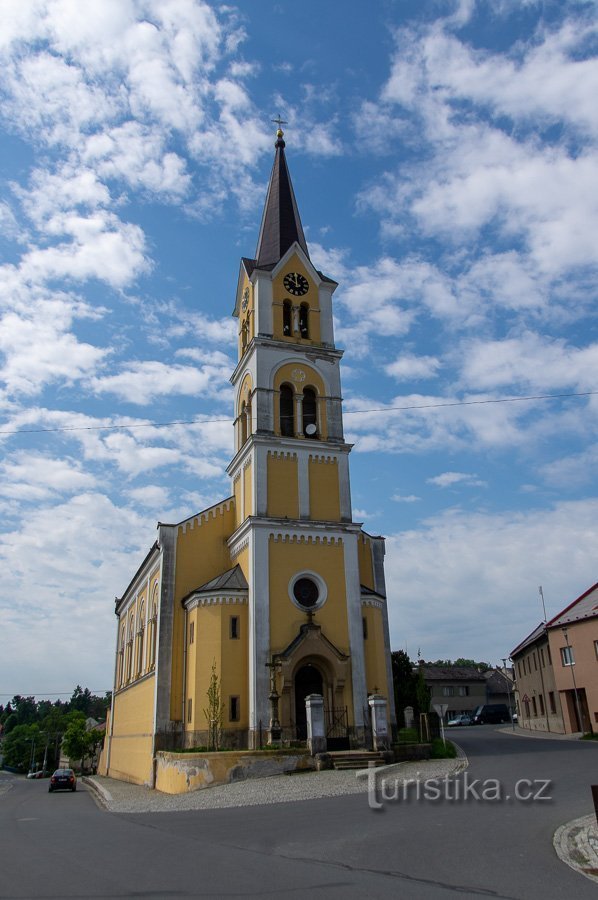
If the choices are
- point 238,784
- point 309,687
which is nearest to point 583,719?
point 309,687

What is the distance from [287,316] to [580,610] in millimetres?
24606

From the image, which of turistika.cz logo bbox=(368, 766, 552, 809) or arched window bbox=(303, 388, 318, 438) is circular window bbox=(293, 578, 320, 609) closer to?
arched window bbox=(303, 388, 318, 438)

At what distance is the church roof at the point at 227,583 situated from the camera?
29312mm

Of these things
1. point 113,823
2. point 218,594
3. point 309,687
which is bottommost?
point 113,823

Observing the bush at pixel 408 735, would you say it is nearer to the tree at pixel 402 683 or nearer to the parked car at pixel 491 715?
the tree at pixel 402 683

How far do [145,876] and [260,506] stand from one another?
69.3 ft

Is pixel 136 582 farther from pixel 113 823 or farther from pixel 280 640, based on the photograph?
pixel 113 823

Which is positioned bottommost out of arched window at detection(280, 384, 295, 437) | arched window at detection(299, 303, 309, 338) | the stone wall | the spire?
the stone wall

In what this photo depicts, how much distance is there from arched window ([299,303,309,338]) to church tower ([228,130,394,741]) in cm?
6

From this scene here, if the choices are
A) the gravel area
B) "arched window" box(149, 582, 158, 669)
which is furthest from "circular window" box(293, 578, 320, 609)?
the gravel area

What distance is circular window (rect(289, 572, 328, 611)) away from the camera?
2981 centimetres

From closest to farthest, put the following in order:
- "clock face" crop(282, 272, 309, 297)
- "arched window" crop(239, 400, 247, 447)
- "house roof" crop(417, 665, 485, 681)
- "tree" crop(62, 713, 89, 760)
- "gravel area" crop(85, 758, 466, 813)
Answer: "gravel area" crop(85, 758, 466, 813) → "arched window" crop(239, 400, 247, 447) → "clock face" crop(282, 272, 309, 297) → "tree" crop(62, 713, 89, 760) → "house roof" crop(417, 665, 485, 681)

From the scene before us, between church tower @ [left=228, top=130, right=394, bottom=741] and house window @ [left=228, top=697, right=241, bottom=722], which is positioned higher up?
church tower @ [left=228, top=130, right=394, bottom=741]

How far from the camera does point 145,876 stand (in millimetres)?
9867
